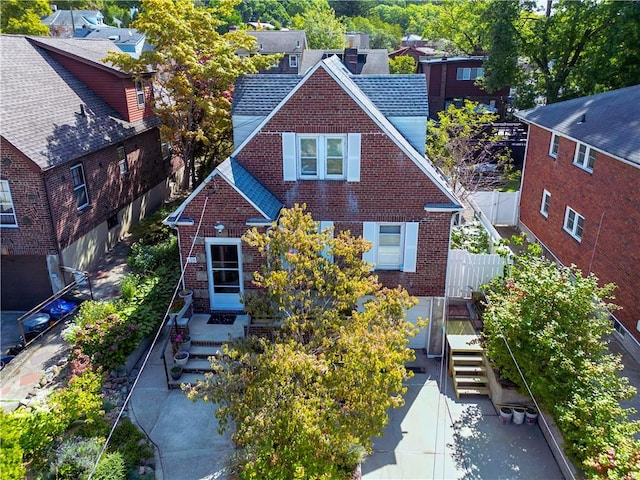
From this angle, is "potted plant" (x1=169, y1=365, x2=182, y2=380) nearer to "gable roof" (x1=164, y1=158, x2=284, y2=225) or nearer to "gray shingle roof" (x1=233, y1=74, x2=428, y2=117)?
"gable roof" (x1=164, y1=158, x2=284, y2=225)

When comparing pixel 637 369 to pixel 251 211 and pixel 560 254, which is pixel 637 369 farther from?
pixel 251 211

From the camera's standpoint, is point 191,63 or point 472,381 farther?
point 191,63

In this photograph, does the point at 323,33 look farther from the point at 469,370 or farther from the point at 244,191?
the point at 469,370

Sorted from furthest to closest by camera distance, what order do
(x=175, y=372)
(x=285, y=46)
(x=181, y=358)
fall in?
(x=285, y=46)
(x=181, y=358)
(x=175, y=372)

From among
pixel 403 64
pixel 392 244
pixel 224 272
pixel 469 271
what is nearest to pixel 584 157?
pixel 469 271

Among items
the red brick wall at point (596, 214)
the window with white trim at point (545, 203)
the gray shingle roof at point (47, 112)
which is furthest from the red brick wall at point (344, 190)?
the window with white trim at point (545, 203)

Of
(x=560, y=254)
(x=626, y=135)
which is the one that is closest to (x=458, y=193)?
(x=560, y=254)

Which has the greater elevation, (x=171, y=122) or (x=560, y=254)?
(x=171, y=122)
